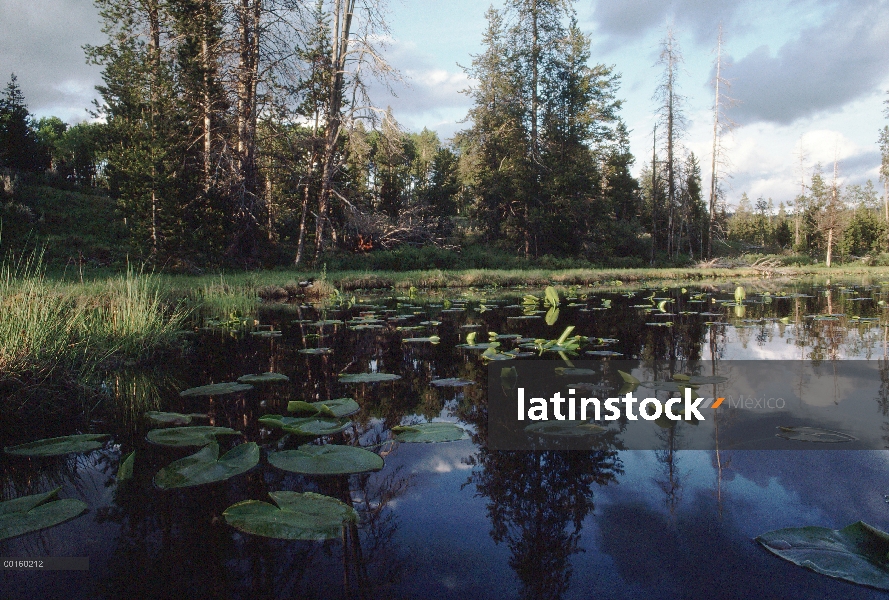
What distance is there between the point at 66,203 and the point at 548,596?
29196 mm

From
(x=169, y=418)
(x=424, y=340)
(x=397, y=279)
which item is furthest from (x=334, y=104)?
(x=169, y=418)

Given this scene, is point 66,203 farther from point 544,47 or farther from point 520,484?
point 520,484

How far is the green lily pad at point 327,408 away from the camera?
237cm

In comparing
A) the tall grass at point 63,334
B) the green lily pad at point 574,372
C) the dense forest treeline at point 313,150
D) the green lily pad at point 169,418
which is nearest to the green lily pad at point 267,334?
the tall grass at point 63,334

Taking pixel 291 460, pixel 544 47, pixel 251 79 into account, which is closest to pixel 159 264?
pixel 251 79

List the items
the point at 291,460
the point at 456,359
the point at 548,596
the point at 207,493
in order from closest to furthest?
1. the point at 548,596
2. the point at 207,493
3. the point at 291,460
4. the point at 456,359

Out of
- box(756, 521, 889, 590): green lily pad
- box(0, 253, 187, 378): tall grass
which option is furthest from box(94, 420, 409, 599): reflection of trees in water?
box(0, 253, 187, 378): tall grass

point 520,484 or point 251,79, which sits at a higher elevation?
point 251,79

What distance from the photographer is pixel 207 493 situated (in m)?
1.64

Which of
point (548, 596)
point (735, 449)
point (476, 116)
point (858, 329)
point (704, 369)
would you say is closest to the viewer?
point (548, 596)

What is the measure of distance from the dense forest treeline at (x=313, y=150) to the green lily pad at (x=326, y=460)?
1456cm

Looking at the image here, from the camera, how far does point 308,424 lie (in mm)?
2240

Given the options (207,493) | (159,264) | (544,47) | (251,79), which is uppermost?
(544,47)

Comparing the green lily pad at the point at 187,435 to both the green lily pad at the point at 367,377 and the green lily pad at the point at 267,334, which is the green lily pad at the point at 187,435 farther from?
the green lily pad at the point at 267,334
